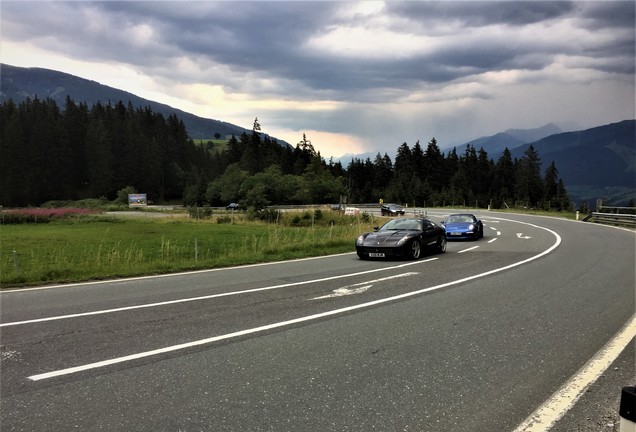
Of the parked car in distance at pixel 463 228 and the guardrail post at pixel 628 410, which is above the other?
the guardrail post at pixel 628 410

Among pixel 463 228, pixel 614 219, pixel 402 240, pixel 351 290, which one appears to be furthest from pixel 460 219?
pixel 614 219

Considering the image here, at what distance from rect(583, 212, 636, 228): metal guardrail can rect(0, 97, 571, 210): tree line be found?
38784 millimetres

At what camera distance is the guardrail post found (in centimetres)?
263

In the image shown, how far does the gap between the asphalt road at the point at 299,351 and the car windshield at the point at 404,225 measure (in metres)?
5.54

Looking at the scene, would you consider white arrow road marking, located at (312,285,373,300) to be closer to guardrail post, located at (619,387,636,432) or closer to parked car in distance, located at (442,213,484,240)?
guardrail post, located at (619,387,636,432)

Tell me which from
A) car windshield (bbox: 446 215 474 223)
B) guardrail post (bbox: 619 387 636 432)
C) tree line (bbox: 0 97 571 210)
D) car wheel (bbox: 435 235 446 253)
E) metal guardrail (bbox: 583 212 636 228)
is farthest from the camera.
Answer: tree line (bbox: 0 97 571 210)

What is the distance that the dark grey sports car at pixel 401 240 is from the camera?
14094 mm

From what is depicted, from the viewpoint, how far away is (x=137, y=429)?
11.3 feet

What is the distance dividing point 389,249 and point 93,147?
4081 inches

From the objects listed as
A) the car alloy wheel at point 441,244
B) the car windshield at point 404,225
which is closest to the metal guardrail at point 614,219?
the car alloy wheel at point 441,244

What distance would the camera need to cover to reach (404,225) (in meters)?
16.0

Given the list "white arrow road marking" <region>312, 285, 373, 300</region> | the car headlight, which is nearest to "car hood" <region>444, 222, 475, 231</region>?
the car headlight

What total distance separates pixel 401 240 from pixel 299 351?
9.48 m

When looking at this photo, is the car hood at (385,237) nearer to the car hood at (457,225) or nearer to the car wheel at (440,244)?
the car wheel at (440,244)
